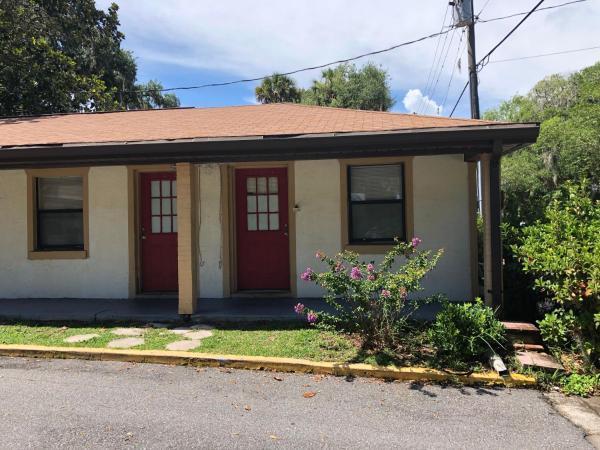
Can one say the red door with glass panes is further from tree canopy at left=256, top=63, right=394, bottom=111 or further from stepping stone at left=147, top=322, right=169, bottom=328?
tree canopy at left=256, top=63, right=394, bottom=111

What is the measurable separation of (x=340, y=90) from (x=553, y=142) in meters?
15.3

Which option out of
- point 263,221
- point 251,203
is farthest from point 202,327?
point 251,203

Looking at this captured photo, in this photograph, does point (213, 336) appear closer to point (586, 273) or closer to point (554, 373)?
point (554, 373)

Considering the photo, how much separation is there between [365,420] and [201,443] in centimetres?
128

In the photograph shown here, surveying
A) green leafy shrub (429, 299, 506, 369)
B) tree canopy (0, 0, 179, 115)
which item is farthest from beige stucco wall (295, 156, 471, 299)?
tree canopy (0, 0, 179, 115)

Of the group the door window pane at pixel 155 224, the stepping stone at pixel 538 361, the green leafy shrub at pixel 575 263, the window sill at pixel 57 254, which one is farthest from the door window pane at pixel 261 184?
the stepping stone at pixel 538 361

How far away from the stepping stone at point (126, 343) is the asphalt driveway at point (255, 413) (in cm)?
63

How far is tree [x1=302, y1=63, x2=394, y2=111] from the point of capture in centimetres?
3231

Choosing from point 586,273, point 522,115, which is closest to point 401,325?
point 586,273

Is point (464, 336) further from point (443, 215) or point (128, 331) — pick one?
point (128, 331)

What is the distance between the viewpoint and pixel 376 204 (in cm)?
779

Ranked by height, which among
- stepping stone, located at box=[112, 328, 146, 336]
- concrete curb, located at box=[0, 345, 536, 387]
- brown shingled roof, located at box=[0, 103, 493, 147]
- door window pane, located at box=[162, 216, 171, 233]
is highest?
brown shingled roof, located at box=[0, 103, 493, 147]

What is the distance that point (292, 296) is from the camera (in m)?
7.96

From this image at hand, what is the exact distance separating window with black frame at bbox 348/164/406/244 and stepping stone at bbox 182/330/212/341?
9.39ft
